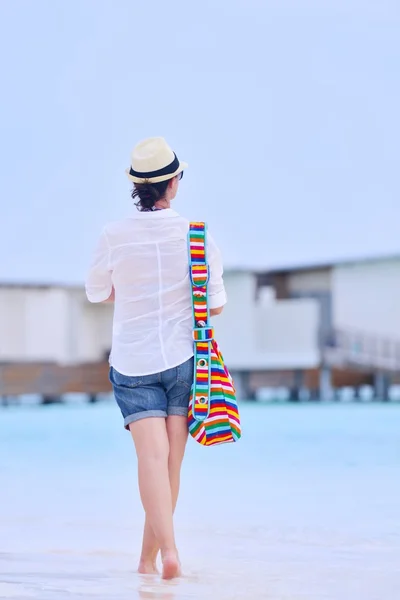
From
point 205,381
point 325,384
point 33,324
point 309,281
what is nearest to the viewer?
point 205,381

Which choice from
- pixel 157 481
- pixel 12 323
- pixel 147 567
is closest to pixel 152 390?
pixel 157 481

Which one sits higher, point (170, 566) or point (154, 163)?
point (154, 163)

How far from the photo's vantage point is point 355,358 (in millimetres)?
27000

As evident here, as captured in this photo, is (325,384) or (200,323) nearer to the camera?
(200,323)

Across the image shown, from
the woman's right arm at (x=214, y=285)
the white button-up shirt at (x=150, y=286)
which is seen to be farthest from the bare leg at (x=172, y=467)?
the woman's right arm at (x=214, y=285)

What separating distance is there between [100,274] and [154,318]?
0.27 m

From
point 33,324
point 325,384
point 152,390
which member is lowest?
point 325,384

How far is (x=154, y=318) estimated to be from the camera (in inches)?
161

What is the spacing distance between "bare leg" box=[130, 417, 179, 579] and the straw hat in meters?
0.82

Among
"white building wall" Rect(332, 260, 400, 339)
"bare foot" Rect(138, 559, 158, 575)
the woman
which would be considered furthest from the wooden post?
the woman

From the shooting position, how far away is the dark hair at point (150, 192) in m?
4.21

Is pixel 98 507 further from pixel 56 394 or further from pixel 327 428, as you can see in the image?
pixel 56 394

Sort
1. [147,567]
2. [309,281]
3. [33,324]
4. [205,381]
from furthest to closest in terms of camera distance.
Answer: [309,281] < [33,324] < [147,567] < [205,381]

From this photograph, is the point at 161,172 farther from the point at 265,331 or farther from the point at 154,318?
the point at 265,331
